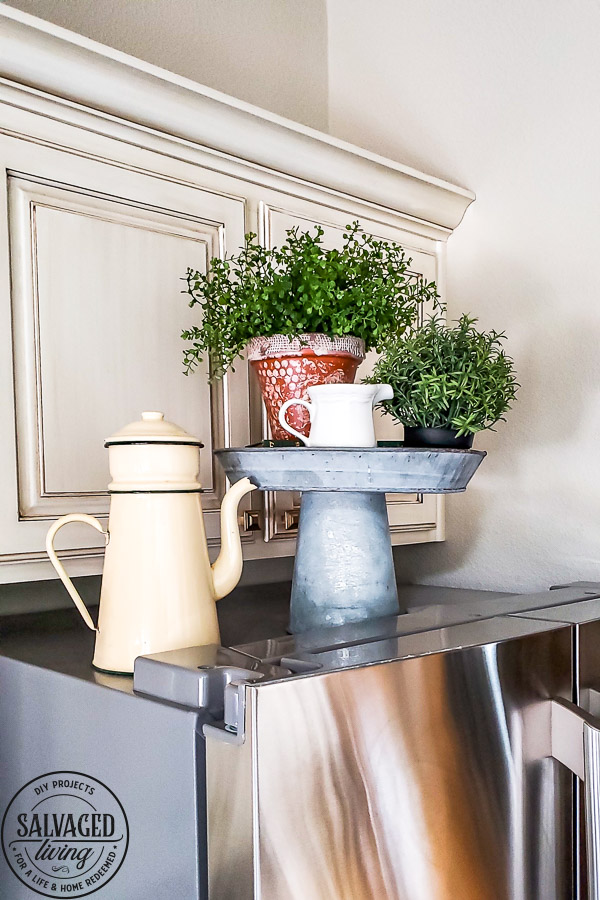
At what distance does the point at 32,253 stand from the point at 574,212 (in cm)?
84

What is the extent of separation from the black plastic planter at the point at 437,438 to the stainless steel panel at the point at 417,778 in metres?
0.19

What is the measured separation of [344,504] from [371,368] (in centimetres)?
41

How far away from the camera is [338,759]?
1.75 ft

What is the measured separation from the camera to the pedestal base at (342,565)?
80 cm

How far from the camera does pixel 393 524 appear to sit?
4.12 ft

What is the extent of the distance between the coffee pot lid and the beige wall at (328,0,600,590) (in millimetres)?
747

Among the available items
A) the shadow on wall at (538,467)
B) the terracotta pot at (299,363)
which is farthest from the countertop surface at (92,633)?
the terracotta pot at (299,363)

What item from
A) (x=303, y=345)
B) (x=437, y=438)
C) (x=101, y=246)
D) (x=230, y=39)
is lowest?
(x=437, y=438)

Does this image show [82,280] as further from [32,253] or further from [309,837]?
[309,837]

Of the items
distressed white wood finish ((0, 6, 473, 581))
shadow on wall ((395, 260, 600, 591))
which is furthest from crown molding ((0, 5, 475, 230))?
shadow on wall ((395, 260, 600, 591))

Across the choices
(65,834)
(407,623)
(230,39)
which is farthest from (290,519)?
(230,39)

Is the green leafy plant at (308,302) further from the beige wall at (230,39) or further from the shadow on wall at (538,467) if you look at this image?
the beige wall at (230,39)

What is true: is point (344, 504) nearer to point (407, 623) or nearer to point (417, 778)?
point (407, 623)

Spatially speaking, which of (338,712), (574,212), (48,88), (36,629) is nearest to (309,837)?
(338,712)
